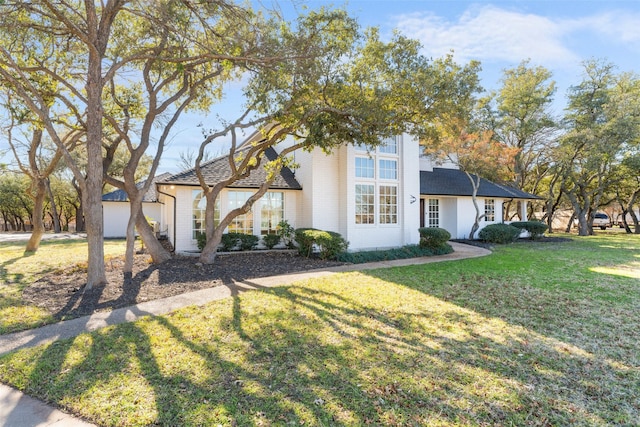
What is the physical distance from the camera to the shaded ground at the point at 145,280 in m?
7.02

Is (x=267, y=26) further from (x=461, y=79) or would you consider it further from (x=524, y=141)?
(x=524, y=141)

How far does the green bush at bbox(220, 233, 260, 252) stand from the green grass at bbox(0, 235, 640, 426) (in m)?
6.35

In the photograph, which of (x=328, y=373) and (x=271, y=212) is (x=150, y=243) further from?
(x=328, y=373)

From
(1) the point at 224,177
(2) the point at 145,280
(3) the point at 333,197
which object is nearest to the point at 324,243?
(3) the point at 333,197

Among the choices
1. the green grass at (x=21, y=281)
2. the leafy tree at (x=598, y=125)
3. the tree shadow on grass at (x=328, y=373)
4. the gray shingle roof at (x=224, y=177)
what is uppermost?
the leafy tree at (x=598, y=125)

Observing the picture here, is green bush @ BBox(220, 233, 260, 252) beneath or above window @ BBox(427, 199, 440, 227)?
beneath

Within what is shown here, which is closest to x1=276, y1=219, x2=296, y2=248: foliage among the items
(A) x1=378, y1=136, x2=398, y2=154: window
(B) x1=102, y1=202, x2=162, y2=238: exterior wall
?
(A) x1=378, y1=136, x2=398, y2=154: window

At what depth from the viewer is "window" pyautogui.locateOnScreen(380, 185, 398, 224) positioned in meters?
15.0

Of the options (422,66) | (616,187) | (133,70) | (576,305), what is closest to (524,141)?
(616,187)

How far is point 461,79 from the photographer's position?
417 inches

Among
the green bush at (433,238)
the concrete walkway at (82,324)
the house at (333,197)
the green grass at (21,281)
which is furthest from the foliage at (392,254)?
the green grass at (21,281)

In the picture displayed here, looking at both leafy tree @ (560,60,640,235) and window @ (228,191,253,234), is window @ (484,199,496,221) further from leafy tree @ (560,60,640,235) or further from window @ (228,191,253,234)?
window @ (228,191,253,234)

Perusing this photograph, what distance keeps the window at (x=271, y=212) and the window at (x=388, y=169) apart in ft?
15.2

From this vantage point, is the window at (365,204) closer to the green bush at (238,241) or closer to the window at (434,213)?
the green bush at (238,241)
